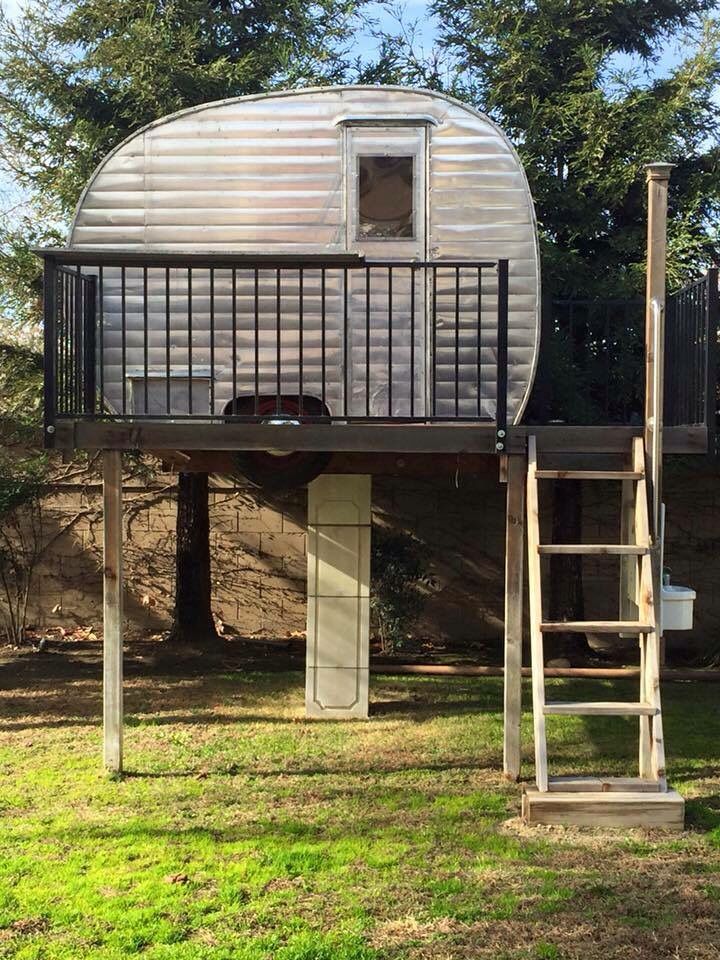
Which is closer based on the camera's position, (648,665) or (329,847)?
(329,847)

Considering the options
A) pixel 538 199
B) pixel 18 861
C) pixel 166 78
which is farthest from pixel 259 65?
pixel 18 861

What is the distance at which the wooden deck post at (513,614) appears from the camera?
18.7 ft

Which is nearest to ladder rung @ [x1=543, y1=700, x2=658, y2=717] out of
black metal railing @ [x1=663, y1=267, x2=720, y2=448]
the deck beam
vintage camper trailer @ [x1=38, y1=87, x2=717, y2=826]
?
vintage camper trailer @ [x1=38, y1=87, x2=717, y2=826]

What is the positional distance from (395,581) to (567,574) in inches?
72.5

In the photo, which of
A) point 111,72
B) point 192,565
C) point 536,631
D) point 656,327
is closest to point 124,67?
point 111,72

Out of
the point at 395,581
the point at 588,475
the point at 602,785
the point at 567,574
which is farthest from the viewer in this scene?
the point at 567,574

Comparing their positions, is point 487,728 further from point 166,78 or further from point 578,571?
point 166,78

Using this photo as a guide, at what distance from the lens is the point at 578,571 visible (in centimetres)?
963

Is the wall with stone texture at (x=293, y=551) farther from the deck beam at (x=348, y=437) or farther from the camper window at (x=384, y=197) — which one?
the deck beam at (x=348, y=437)

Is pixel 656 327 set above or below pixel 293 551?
above

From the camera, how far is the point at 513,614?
18.8 feet

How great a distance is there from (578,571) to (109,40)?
6.48m

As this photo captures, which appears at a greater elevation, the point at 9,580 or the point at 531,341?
the point at 531,341

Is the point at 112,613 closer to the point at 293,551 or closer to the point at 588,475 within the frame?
the point at 588,475
